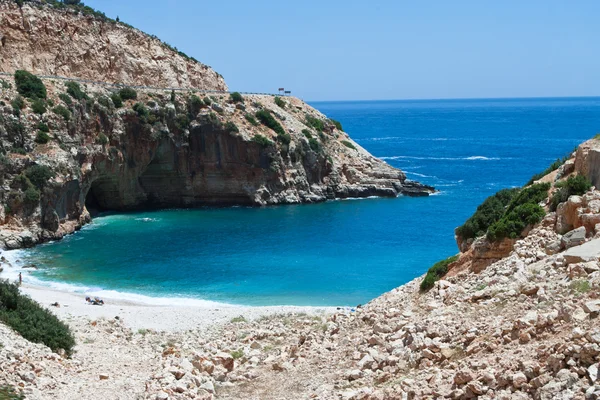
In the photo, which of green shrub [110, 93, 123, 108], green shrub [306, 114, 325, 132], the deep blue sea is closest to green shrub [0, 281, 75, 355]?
the deep blue sea

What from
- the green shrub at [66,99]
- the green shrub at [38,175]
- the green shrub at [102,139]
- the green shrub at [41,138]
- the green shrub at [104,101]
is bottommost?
the green shrub at [38,175]

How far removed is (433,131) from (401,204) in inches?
3962

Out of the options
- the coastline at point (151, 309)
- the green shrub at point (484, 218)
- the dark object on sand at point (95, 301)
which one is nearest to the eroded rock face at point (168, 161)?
the coastline at point (151, 309)

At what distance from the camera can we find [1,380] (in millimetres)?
17594

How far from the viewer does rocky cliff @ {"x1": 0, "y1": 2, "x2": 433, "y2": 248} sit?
54.6 metres

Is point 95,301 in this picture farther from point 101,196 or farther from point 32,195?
point 101,196

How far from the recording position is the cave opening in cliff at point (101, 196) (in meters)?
66.9

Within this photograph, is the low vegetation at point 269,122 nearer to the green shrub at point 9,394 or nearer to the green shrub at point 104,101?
the green shrub at point 104,101

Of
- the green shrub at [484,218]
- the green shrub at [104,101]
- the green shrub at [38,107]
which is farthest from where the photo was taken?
the green shrub at [104,101]

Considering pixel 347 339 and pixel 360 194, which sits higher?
pixel 360 194

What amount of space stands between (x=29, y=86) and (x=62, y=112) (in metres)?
3.77

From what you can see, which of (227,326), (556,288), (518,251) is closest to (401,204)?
(227,326)

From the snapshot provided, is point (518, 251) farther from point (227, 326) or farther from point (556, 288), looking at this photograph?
point (227, 326)

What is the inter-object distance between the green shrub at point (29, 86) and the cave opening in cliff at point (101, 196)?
1092cm
